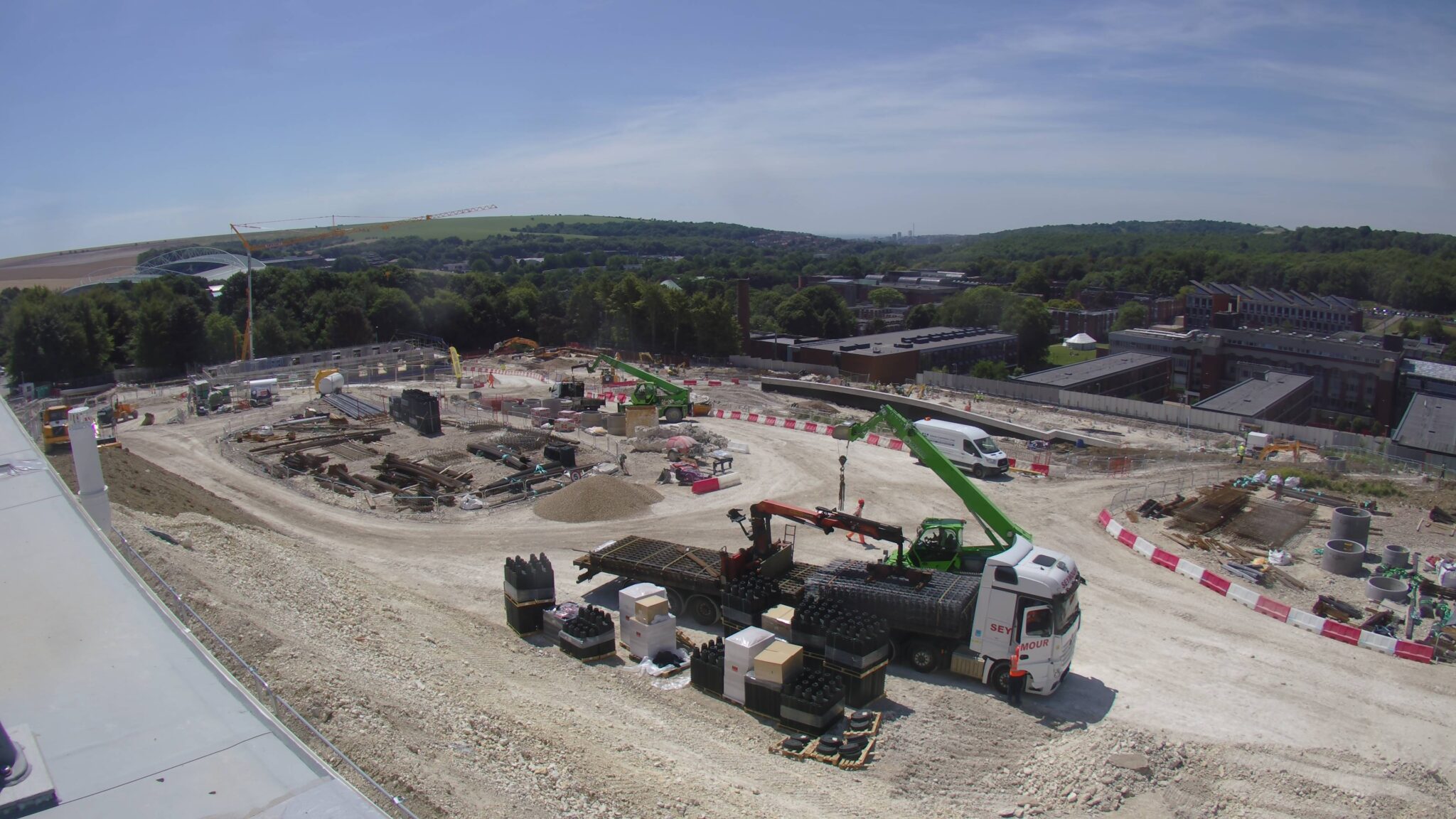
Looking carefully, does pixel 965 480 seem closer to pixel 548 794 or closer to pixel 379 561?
pixel 548 794

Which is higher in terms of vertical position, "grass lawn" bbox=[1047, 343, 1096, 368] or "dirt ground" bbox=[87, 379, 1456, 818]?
"dirt ground" bbox=[87, 379, 1456, 818]

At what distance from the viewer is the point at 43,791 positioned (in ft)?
22.2

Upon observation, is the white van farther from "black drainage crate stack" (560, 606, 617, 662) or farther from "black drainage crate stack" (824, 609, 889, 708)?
"black drainage crate stack" (560, 606, 617, 662)

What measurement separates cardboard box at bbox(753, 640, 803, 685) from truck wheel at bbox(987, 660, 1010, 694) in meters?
3.17

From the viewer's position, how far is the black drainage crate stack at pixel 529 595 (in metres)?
15.1

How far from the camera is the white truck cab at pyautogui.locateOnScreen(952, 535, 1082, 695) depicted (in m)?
12.6

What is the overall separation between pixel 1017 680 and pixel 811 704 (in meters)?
3.45

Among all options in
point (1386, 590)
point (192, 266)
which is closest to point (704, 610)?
point (1386, 590)

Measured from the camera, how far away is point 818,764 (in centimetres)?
1102

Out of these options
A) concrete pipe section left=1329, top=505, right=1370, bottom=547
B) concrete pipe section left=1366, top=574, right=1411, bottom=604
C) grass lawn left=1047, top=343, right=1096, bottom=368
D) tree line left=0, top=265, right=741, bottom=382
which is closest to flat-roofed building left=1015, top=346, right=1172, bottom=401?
grass lawn left=1047, top=343, right=1096, bottom=368

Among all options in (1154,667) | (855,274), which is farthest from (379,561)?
(855,274)

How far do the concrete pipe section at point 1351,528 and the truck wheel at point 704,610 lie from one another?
50.7 ft

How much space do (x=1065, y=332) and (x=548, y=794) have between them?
109589mm

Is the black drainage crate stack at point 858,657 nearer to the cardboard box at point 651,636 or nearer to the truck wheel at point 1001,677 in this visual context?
the truck wheel at point 1001,677
